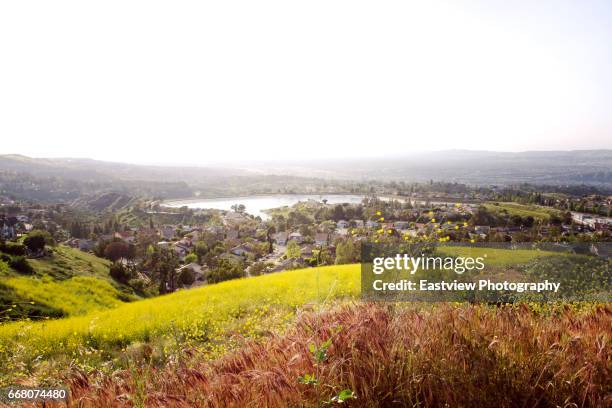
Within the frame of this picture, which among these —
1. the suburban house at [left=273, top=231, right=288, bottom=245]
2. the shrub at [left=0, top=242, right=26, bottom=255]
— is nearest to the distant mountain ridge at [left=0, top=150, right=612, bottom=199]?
the suburban house at [left=273, top=231, right=288, bottom=245]

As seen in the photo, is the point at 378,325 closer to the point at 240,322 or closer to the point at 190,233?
the point at 240,322

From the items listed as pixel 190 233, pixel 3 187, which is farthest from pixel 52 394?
pixel 3 187

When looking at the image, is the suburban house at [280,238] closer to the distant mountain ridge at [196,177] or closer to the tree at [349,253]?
the tree at [349,253]

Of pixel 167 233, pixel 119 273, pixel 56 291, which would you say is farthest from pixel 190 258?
pixel 56 291

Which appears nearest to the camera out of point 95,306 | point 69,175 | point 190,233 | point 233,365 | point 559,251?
point 233,365

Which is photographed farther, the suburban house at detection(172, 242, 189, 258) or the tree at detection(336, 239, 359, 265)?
the suburban house at detection(172, 242, 189, 258)

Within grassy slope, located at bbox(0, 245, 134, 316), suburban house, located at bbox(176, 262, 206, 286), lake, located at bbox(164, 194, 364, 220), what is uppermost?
grassy slope, located at bbox(0, 245, 134, 316)

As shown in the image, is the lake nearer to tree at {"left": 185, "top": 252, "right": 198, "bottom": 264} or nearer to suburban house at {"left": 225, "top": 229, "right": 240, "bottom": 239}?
suburban house at {"left": 225, "top": 229, "right": 240, "bottom": 239}

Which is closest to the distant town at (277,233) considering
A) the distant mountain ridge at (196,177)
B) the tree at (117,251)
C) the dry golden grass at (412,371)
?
the tree at (117,251)

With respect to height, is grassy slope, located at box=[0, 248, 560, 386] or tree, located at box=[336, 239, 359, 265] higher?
grassy slope, located at box=[0, 248, 560, 386]
